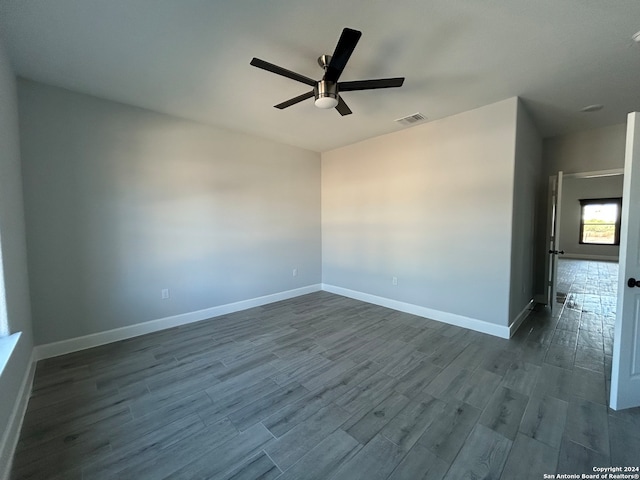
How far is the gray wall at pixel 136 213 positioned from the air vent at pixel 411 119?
203 centimetres

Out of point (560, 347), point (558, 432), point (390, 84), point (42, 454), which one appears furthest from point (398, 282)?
point (42, 454)

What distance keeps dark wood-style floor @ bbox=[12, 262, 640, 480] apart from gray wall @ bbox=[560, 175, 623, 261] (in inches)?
351

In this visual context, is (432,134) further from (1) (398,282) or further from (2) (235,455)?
(2) (235,455)

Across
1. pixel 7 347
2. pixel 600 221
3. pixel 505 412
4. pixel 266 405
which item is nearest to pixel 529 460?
pixel 505 412

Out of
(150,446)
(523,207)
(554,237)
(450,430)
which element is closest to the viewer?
(150,446)

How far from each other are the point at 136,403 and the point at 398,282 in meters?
3.42

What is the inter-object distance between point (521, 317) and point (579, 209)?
9.27 metres

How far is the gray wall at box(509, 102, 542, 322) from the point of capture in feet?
10.1

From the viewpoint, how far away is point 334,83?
2.05 meters

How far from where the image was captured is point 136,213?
3.13 metres

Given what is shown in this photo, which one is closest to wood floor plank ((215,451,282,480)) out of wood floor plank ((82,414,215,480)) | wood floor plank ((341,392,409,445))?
wood floor plank ((82,414,215,480))

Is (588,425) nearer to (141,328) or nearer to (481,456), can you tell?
(481,456)

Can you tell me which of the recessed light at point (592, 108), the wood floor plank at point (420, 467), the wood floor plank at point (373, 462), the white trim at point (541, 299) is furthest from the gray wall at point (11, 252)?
the white trim at point (541, 299)

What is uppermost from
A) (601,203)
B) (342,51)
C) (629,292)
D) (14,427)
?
(342,51)
